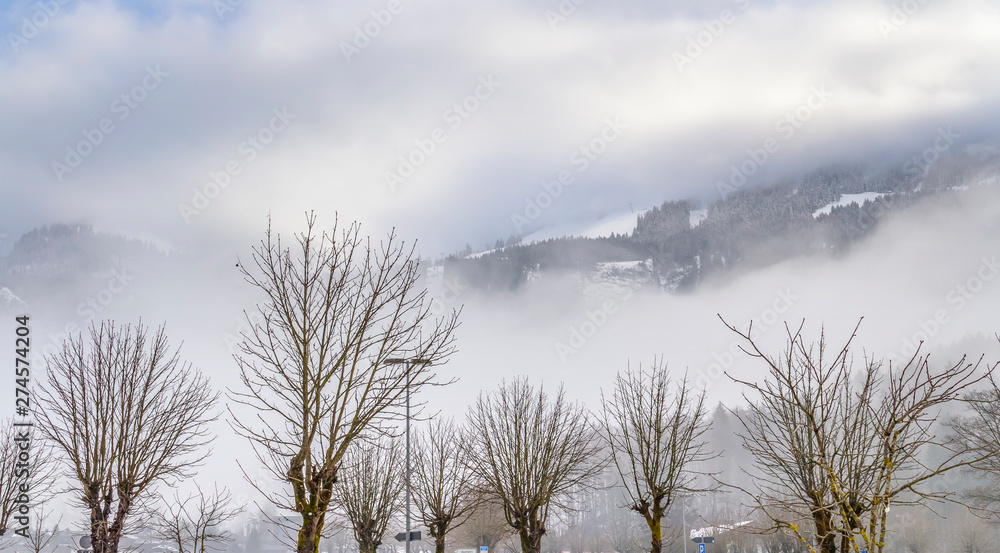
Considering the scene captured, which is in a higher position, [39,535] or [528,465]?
[528,465]

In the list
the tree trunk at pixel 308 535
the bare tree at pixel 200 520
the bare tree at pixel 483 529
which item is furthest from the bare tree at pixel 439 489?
the bare tree at pixel 483 529

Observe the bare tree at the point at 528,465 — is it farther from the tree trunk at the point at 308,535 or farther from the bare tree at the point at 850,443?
the bare tree at the point at 850,443

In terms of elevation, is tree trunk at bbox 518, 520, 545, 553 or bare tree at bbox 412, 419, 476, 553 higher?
bare tree at bbox 412, 419, 476, 553

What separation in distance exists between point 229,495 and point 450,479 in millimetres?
9994

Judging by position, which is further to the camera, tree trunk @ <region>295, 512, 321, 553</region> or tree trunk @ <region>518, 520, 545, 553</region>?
tree trunk @ <region>518, 520, 545, 553</region>

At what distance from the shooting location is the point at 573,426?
21.4 meters

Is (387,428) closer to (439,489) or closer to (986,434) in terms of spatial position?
(439,489)

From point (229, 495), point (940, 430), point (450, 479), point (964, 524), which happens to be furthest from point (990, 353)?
point (229, 495)

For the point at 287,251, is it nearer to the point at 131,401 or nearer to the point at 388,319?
the point at 388,319

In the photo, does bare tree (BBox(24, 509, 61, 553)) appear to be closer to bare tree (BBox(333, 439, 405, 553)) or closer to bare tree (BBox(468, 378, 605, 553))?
bare tree (BBox(333, 439, 405, 553))

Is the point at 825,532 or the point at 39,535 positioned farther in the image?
the point at 39,535

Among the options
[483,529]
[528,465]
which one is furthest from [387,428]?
[483,529]

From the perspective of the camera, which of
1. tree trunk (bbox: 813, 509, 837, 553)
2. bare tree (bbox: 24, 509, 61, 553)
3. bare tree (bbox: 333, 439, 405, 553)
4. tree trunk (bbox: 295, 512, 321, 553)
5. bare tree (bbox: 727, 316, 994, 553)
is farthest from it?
bare tree (bbox: 333, 439, 405, 553)

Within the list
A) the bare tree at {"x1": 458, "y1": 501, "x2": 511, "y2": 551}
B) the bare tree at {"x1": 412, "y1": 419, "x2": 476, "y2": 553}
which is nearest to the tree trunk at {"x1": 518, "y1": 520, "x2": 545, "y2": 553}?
the bare tree at {"x1": 412, "y1": 419, "x2": 476, "y2": 553}
